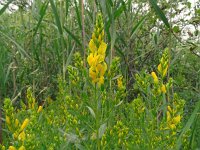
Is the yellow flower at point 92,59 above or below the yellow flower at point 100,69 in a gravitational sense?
above

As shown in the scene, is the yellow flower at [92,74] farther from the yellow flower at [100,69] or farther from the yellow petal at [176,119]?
the yellow petal at [176,119]

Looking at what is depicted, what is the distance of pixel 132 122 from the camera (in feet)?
5.69

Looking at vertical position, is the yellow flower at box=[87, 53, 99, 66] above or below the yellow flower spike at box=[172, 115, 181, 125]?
above

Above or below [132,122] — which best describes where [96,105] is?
above

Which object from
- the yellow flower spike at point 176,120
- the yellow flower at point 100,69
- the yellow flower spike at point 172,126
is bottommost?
the yellow flower spike at point 172,126

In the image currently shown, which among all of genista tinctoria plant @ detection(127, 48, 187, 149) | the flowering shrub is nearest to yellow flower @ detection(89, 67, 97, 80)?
the flowering shrub

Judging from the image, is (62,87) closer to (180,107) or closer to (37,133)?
(37,133)

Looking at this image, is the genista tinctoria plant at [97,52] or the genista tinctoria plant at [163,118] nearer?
the genista tinctoria plant at [97,52]

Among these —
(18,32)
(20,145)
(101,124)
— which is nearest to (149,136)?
(101,124)

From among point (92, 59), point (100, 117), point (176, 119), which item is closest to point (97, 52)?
point (92, 59)

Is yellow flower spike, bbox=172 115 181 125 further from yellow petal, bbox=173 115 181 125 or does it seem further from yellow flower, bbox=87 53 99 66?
yellow flower, bbox=87 53 99 66

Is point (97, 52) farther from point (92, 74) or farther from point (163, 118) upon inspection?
point (163, 118)

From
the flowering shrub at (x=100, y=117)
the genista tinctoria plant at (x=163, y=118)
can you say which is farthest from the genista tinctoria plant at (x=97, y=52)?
the genista tinctoria plant at (x=163, y=118)

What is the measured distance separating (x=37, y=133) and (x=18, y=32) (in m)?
1.87
